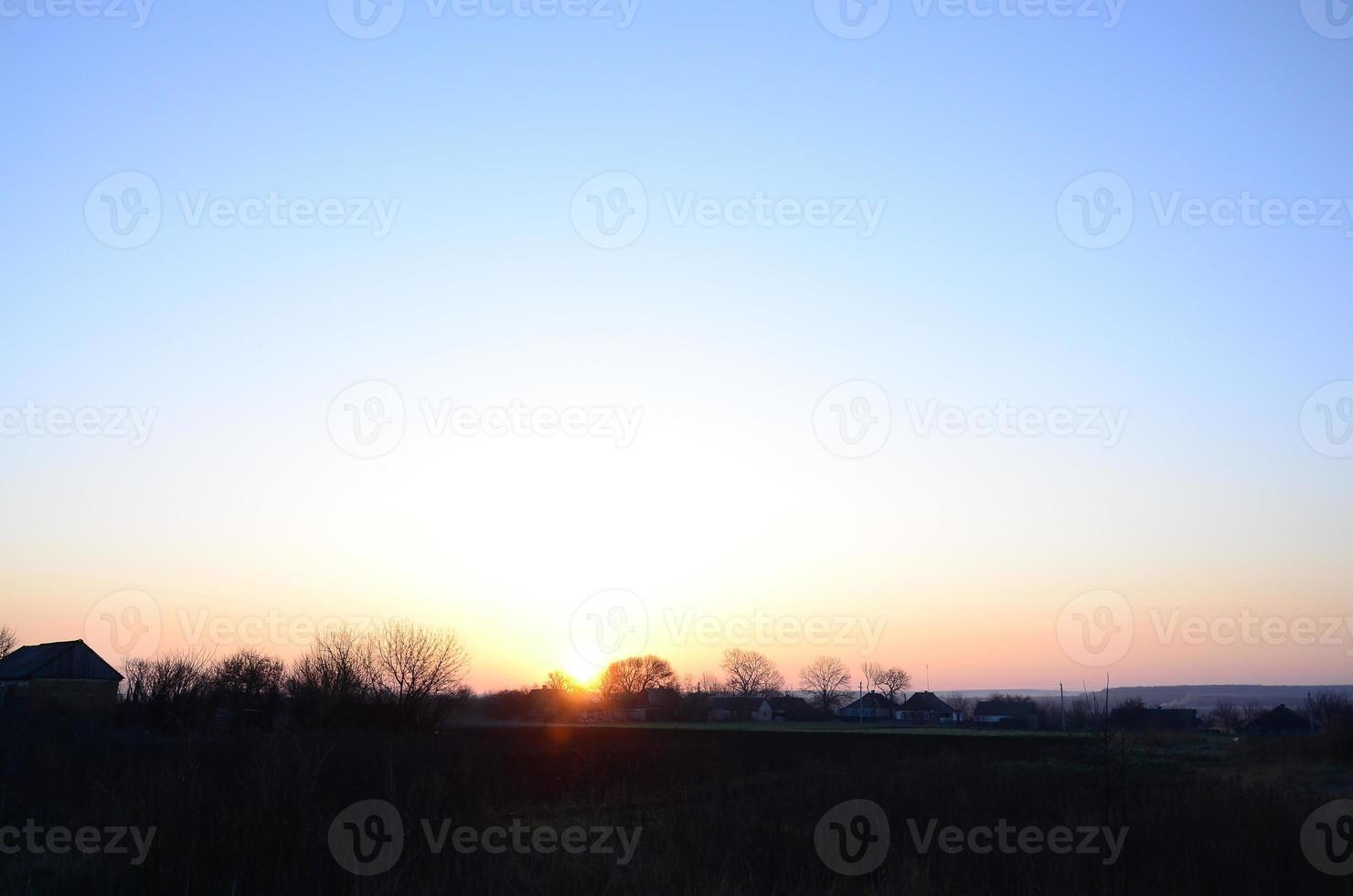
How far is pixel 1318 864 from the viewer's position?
517 inches

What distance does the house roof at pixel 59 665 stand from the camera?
5431cm

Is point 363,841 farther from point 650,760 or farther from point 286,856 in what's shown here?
point 650,760

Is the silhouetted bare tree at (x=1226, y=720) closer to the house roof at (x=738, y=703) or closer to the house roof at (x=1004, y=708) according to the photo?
the house roof at (x=1004, y=708)

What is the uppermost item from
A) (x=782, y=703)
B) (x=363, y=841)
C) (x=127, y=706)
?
(x=363, y=841)

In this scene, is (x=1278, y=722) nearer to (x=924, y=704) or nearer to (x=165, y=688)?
(x=924, y=704)

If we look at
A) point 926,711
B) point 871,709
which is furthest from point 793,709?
point 926,711

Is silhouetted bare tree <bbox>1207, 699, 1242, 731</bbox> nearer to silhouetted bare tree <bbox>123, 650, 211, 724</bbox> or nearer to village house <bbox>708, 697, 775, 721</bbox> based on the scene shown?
village house <bbox>708, 697, 775, 721</bbox>

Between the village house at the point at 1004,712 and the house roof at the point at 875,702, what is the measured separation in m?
11.6

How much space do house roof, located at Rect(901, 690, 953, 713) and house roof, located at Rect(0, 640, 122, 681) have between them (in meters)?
96.6

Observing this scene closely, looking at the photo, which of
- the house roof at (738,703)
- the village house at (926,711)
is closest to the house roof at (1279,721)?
the village house at (926,711)

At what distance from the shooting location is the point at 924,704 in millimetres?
128125

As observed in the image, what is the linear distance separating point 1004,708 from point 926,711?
31.7 feet

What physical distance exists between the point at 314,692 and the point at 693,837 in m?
36.8

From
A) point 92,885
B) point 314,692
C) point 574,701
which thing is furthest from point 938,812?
point 574,701
